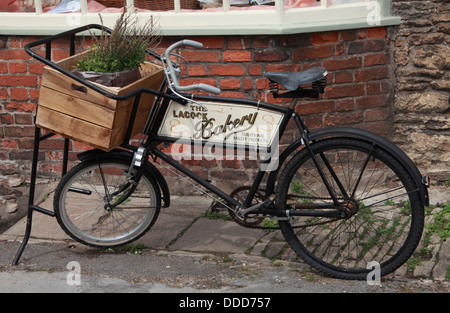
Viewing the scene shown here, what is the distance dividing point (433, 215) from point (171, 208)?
1.91m

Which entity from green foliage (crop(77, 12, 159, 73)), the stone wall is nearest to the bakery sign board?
green foliage (crop(77, 12, 159, 73))

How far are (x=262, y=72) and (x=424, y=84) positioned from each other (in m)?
1.30

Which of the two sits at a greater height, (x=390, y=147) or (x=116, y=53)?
(x=116, y=53)

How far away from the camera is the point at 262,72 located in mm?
5066

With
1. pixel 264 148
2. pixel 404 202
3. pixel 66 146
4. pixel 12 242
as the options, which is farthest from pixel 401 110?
pixel 12 242

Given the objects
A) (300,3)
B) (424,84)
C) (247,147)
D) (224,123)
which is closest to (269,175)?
(247,147)

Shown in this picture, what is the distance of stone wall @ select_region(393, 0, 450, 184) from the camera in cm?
520

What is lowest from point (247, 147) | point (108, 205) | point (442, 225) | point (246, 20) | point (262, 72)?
point (442, 225)

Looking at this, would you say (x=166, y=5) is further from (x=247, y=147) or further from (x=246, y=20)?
(x=247, y=147)

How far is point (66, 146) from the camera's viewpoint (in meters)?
4.62

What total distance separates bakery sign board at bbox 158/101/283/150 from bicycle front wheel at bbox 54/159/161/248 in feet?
1.43

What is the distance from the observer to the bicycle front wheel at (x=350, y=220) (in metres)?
3.90

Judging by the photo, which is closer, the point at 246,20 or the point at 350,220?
the point at 350,220

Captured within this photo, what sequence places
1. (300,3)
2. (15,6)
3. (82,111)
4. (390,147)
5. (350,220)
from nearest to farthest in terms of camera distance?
(390,147) < (82,111) < (350,220) < (300,3) < (15,6)
